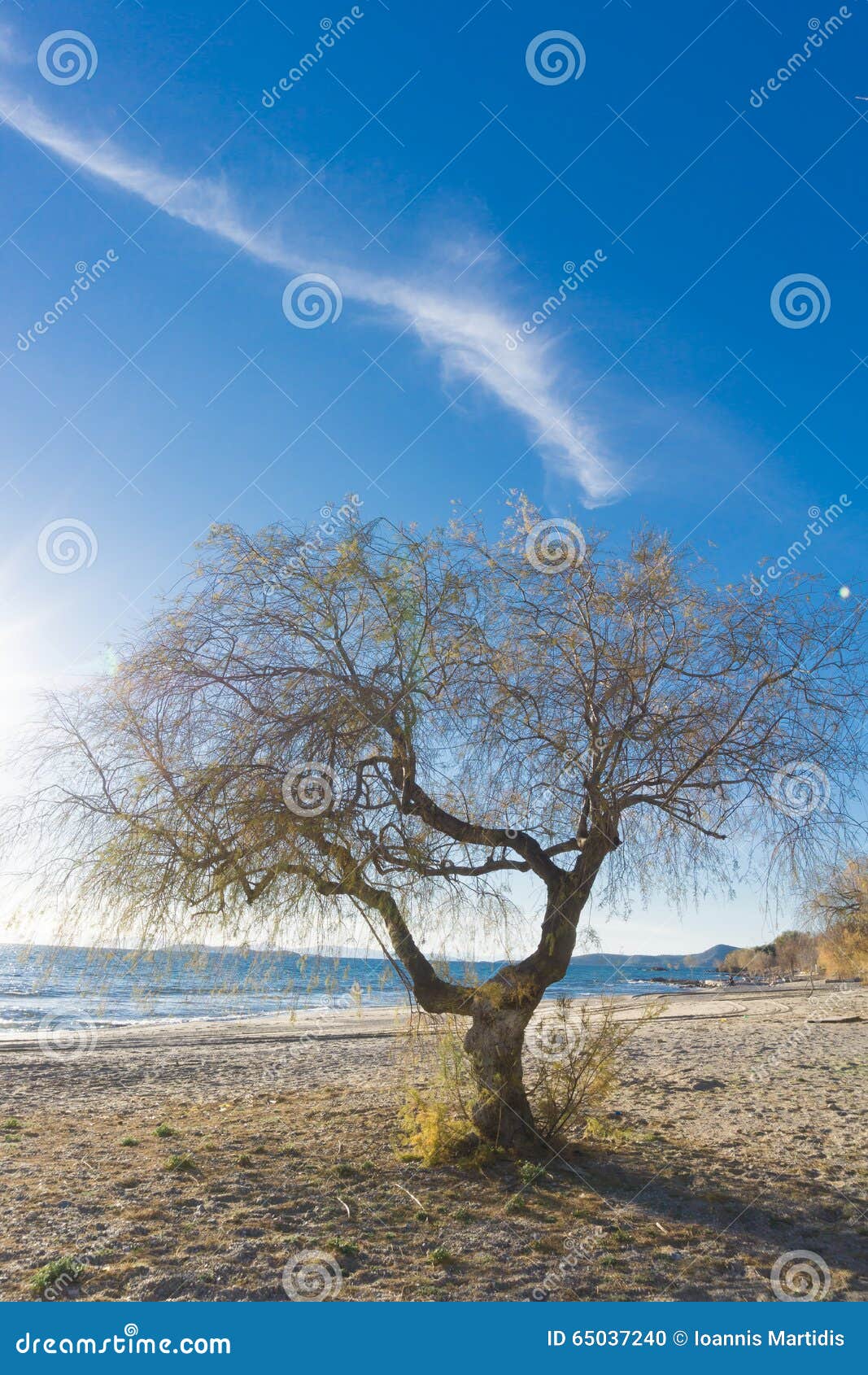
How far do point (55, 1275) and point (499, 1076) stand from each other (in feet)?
14.5

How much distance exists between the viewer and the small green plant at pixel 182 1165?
27.0 feet

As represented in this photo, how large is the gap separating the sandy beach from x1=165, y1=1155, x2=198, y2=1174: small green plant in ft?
0.09

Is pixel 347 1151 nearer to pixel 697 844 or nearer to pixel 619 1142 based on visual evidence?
pixel 619 1142

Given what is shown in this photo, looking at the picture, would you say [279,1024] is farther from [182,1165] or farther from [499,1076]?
[499,1076]

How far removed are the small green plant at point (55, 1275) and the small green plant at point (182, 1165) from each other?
9.13 ft

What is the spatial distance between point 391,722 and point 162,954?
9.69ft

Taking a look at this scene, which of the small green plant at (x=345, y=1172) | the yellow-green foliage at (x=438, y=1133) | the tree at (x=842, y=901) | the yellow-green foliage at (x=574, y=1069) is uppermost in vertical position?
the tree at (x=842, y=901)

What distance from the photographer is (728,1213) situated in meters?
7.12

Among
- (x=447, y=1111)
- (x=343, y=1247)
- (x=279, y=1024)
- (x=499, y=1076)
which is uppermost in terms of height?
(x=499, y=1076)

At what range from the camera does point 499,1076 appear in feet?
27.7

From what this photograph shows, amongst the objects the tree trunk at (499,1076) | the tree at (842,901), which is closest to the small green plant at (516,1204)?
the tree trunk at (499,1076)

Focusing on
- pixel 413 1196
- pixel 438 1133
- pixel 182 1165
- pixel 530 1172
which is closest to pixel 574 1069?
pixel 530 1172

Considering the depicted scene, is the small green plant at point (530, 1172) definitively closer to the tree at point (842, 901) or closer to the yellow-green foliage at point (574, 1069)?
the yellow-green foliage at point (574, 1069)

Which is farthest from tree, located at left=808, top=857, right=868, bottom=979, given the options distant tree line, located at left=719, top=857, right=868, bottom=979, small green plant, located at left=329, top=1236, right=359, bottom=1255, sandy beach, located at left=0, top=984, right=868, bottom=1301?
small green plant, located at left=329, top=1236, right=359, bottom=1255
